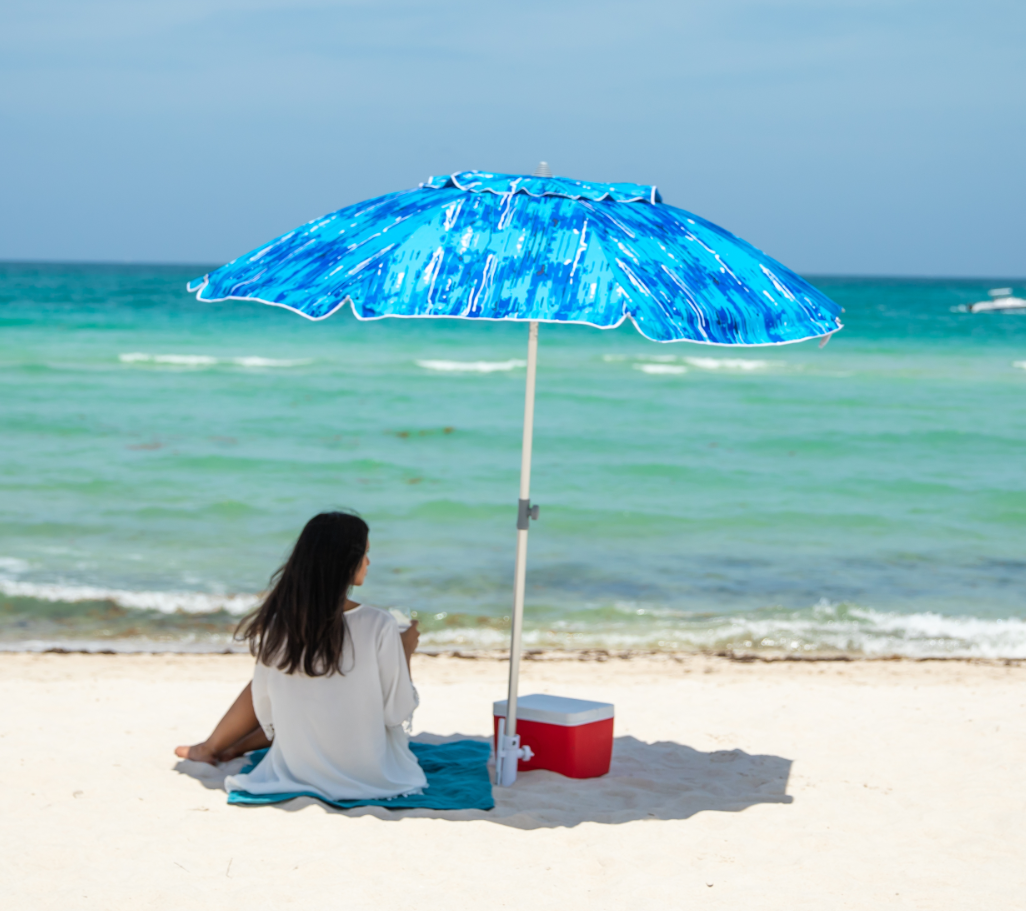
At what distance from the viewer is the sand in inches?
120

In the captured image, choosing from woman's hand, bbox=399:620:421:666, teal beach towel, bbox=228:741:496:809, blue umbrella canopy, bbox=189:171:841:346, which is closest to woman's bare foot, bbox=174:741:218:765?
teal beach towel, bbox=228:741:496:809

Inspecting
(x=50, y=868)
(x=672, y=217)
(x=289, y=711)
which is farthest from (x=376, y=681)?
(x=672, y=217)

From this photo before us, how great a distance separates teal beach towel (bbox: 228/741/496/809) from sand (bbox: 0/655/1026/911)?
0.06 m

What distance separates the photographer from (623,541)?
9.34 m

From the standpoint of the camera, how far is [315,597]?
3.46 meters

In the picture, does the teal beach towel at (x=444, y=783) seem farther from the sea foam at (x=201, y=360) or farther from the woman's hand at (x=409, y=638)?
the sea foam at (x=201, y=360)

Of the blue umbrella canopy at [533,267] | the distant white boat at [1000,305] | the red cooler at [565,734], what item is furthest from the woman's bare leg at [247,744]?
the distant white boat at [1000,305]

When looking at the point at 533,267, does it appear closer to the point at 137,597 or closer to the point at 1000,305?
the point at 137,597

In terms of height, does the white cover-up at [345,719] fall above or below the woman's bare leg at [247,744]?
above

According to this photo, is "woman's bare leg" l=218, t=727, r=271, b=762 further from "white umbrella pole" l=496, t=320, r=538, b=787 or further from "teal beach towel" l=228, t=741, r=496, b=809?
"white umbrella pole" l=496, t=320, r=538, b=787

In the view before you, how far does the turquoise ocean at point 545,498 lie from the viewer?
7.17m

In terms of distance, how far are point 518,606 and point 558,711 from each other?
52 cm

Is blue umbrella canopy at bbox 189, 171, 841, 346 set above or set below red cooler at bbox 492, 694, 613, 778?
above

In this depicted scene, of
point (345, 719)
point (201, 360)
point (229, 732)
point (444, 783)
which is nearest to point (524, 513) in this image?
point (345, 719)
